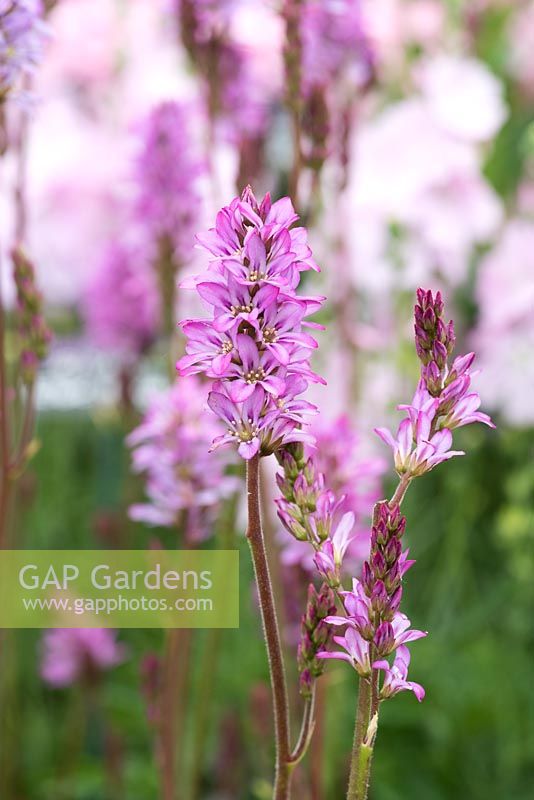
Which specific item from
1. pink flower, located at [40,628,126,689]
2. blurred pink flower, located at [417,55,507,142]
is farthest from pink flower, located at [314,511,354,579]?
blurred pink flower, located at [417,55,507,142]

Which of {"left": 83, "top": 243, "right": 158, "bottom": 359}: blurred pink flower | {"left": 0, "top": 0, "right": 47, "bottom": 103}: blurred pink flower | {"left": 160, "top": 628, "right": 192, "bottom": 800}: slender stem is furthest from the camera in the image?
{"left": 83, "top": 243, "right": 158, "bottom": 359}: blurred pink flower

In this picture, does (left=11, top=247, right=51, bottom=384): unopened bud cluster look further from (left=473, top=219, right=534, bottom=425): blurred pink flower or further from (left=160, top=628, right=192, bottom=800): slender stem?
(left=473, top=219, right=534, bottom=425): blurred pink flower

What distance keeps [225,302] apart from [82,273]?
37.7 inches

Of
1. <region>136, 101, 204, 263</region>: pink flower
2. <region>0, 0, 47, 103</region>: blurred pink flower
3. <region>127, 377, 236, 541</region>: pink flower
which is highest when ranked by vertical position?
<region>136, 101, 204, 263</region>: pink flower

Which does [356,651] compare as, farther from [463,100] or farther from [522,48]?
[522,48]

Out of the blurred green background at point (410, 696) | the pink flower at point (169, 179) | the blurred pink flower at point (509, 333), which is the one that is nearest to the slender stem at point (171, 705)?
the blurred green background at point (410, 696)

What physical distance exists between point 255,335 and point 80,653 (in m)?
0.63

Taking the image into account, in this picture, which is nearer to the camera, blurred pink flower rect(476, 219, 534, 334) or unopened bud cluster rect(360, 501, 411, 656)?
unopened bud cluster rect(360, 501, 411, 656)

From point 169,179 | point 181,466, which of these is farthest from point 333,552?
point 169,179

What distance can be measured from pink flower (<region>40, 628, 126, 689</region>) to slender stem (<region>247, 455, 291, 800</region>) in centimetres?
54

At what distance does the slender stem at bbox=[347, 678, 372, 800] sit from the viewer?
323 millimetres

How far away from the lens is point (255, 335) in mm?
313

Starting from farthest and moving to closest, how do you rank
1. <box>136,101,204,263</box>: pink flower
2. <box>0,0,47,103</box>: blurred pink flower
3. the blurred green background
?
the blurred green background, <box>136,101,204,263</box>: pink flower, <box>0,0,47,103</box>: blurred pink flower

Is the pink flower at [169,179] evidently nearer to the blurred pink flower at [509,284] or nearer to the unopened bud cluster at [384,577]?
the blurred pink flower at [509,284]
